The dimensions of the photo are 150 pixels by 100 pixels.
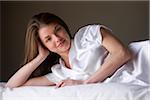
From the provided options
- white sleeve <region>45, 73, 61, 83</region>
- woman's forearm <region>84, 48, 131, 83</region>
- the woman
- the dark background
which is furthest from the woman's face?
the dark background

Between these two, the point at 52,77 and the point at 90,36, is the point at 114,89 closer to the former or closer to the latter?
the point at 90,36

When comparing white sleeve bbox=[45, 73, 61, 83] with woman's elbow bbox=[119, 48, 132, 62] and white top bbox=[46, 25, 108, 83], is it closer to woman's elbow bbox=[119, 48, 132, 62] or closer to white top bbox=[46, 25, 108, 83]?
white top bbox=[46, 25, 108, 83]

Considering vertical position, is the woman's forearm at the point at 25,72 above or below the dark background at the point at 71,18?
below

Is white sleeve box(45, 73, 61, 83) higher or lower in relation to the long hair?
lower

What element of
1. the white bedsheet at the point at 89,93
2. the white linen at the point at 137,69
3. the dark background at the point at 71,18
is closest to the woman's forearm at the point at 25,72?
the white bedsheet at the point at 89,93

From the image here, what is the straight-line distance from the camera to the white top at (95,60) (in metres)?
1.20

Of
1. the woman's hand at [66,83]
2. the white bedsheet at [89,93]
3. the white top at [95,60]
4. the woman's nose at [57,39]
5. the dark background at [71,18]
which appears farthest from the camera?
the dark background at [71,18]

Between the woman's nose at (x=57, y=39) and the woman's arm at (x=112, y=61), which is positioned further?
the woman's nose at (x=57, y=39)

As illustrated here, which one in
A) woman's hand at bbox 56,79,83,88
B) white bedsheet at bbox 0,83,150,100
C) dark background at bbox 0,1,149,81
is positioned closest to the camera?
white bedsheet at bbox 0,83,150,100

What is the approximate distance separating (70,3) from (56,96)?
1494 millimetres

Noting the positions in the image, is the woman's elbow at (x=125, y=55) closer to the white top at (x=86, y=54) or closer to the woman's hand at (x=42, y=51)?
the white top at (x=86, y=54)

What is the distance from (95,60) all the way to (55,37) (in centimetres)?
19

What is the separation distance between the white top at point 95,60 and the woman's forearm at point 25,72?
106 mm

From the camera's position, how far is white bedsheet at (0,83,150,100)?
3.01 ft
